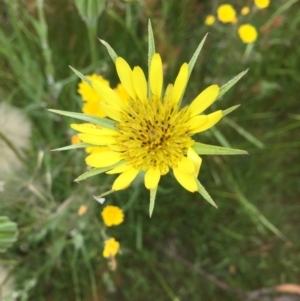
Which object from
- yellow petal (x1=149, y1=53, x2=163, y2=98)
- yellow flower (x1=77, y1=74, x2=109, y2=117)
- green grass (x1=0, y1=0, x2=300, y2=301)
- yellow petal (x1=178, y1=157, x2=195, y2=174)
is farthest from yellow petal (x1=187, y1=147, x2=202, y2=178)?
green grass (x1=0, y1=0, x2=300, y2=301)

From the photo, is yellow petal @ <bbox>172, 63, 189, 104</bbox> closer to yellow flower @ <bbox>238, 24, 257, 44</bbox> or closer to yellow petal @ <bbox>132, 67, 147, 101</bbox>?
yellow petal @ <bbox>132, 67, 147, 101</bbox>

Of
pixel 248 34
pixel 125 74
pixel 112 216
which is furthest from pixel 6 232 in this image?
pixel 248 34

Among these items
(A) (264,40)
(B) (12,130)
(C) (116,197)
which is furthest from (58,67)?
(A) (264,40)

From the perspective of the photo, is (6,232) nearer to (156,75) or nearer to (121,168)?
(121,168)

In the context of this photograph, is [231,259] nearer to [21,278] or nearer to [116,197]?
[116,197]

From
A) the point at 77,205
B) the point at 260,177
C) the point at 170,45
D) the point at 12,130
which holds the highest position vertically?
the point at 170,45

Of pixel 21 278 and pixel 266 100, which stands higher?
pixel 266 100

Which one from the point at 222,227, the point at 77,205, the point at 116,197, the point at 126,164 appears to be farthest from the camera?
the point at 222,227

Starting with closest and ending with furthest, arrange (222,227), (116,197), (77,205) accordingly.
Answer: (77,205) < (116,197) < (222,227)

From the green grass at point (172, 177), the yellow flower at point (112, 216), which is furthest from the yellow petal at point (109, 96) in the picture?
the green grass at point (172, 177)
